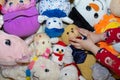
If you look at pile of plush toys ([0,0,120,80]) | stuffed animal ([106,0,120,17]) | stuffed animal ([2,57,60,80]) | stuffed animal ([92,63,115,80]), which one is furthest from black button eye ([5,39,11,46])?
stuffed animal ([106,0,120,17])

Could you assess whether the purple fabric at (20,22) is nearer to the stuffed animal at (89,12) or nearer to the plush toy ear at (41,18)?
the plush toy ear at (41,18)

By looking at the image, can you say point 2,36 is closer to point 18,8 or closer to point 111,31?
point 18,8

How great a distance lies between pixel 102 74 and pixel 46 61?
0.28 metres

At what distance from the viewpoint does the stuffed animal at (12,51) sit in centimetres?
120

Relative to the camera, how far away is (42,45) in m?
1.25

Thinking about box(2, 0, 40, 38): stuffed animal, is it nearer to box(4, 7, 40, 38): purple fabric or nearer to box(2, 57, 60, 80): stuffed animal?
box(4, 7, 40, 38): purple fabric

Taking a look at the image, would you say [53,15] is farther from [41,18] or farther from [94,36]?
[94,36]

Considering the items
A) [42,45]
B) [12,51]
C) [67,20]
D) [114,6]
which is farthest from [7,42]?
[114,6]

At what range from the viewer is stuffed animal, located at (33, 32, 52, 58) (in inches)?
49.2

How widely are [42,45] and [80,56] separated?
19cm

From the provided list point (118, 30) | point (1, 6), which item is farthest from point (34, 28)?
point (118, 30)

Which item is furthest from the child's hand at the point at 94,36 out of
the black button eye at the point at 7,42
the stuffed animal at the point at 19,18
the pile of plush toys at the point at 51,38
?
the black button eye at the point at 7,42

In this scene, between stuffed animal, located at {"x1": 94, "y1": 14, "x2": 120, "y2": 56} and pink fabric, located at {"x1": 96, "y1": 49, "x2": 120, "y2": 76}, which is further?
stuffed animal, located at {"x1": 94, "y1": 14, "x2": 120, "y2": 56}

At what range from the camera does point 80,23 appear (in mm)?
1304
